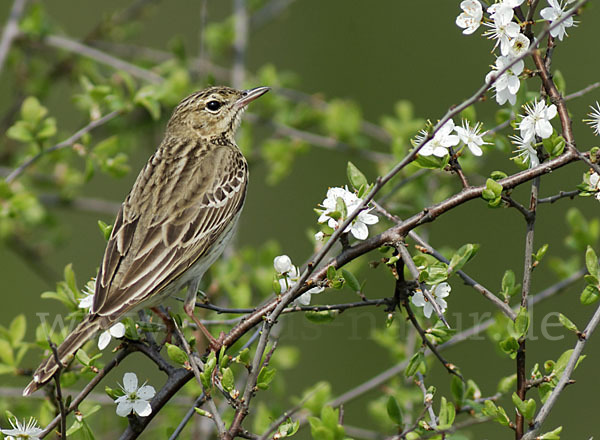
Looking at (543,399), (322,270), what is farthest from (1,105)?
(543,399)

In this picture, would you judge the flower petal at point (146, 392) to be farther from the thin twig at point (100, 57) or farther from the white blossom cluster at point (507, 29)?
the thin twig at point (100, 57)

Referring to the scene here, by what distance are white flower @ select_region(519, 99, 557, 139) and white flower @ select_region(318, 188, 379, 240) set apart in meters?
0.68

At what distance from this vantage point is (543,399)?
305 centimetres

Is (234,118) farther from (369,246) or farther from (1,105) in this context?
(1,105)

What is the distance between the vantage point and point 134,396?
10.9 ft

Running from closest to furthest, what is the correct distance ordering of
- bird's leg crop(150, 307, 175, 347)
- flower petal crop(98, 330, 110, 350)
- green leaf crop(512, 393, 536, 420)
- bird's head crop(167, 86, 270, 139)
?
green leaf crop(512, 393, 536, 420)
flower petal crop(98, 330, 110, 350)
bird's leg crop(150, 307, 175, 347)
bird's head crop(167, 86, 270, 139)

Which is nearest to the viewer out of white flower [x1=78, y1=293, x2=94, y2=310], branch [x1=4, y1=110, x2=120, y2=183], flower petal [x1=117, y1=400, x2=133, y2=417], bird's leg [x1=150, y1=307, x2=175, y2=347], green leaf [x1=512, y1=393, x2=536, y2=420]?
green leaf [x1=512, y1=393, x2=536, y2=420]

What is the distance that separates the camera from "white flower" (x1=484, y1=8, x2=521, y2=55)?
3.04 metres

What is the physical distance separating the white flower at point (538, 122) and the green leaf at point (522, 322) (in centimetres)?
68

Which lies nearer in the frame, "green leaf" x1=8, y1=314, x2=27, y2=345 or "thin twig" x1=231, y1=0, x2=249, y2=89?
"green leaf" x1=8, y1=314, x2=27, y2=345

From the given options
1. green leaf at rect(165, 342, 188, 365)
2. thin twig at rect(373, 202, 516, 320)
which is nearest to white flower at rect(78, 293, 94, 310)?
green leaf at rect(165, 342, 188, 365)

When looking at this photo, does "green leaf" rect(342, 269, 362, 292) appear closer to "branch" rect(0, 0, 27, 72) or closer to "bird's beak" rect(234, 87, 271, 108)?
"bird's beak" rect(234, 87, 271, 108)

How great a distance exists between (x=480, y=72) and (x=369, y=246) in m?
9.14

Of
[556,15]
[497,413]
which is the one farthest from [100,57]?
[497,413]
